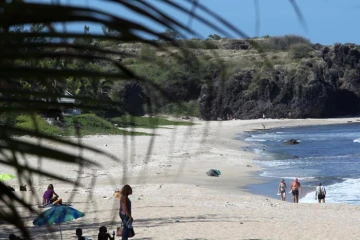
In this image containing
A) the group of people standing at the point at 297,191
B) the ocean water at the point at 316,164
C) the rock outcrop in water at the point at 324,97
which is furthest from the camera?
the rock outcrop in water at the point at 324,97

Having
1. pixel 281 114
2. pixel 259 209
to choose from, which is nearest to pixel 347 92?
pixel 281 114

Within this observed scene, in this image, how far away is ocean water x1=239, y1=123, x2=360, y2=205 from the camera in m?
25.1

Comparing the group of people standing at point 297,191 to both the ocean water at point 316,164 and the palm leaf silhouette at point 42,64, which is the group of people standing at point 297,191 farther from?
the palm leaf silhouette at point 42,64

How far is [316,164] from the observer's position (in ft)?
116

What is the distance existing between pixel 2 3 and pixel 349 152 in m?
43.5

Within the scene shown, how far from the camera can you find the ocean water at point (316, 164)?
2507cm

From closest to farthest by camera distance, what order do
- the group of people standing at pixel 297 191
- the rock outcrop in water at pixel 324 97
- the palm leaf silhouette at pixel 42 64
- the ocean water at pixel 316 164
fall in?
1. the palm leaf silhouette at pixel 42 64
2. the group of people standing at pixel 297 191
3. the ocean water at pixel 316 164
4. the rock outcrop in water at pixel 324 97

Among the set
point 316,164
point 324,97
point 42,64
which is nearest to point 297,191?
point 316,164

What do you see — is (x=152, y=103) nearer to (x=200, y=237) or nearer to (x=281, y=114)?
(x=200, y=237)

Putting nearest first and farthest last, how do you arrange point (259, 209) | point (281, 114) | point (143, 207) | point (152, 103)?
1. point (152, 103)
2. point (143, 207)
3. point (259, 209)
4. point (281, 114)

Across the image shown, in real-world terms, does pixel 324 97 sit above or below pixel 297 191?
above

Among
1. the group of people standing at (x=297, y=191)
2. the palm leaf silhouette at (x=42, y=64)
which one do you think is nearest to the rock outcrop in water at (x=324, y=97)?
the group of people standing at (x=297, y=191)

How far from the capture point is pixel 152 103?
2.69 feet

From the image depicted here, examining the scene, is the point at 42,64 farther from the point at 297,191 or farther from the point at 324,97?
the point at 324,97
